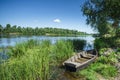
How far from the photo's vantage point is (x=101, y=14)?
69.7 feet

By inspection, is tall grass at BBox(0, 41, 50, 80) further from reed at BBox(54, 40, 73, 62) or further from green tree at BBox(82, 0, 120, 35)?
green tree at BBox(82, 0, 120, 35)

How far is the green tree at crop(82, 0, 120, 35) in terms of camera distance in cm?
2027

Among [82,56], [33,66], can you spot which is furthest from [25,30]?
[33,66]

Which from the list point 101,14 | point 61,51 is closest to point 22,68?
point 61,51

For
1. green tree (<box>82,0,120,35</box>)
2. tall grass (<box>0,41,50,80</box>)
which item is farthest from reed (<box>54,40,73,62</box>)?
green tree (<box>82,0,120,35</box>)

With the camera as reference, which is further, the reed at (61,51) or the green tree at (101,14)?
the green tree at (101,14)

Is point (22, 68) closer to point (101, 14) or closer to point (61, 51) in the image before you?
point (61, 51)

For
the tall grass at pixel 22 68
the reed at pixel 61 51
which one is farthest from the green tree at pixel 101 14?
the tall grass at pixel 22 68

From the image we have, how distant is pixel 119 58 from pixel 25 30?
10220cm

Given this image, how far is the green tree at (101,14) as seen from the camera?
2027cm

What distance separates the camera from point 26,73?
541cm

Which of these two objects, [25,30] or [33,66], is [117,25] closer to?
[33,66]

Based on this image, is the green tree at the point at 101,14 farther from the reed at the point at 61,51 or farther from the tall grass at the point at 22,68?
the tall grass at the point at 22,68

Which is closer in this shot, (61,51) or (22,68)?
(22,68)
